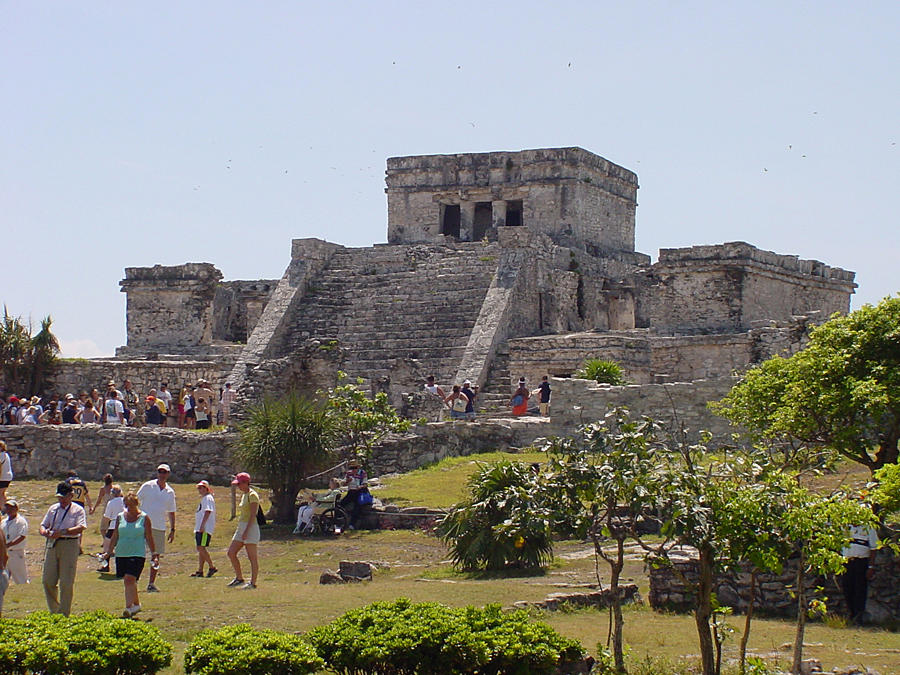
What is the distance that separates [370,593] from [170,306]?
19703 mm

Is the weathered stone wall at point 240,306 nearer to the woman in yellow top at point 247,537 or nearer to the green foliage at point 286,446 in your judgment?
the green foliage at point 286,446

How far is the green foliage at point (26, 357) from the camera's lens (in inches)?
993

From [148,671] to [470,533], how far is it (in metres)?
5.31

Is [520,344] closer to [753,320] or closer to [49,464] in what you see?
[753,320]

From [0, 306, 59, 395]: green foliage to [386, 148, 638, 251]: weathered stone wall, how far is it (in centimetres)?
1142

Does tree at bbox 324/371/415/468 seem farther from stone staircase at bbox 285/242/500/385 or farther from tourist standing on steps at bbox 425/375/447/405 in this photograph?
stone staircase at bbox 285/242/500/385

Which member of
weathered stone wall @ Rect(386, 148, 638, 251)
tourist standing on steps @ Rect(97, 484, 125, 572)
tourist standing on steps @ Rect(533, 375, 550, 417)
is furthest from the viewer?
weathered stone wall @ Rect(386, 148, 638, 251)

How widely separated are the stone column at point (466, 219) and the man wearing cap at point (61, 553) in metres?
24.1

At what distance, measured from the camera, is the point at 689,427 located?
62.4 feet

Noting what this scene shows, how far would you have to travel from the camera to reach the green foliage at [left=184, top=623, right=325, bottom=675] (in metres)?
7.45

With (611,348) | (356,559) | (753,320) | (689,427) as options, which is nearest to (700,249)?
(753,320)

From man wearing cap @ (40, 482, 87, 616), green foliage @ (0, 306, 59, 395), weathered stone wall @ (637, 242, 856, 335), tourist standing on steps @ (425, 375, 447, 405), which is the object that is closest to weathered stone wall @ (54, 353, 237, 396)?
A: green foliage @ (0, 306, 59, 395)

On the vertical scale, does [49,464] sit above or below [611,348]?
below

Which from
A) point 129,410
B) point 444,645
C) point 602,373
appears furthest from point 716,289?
point 444,645
